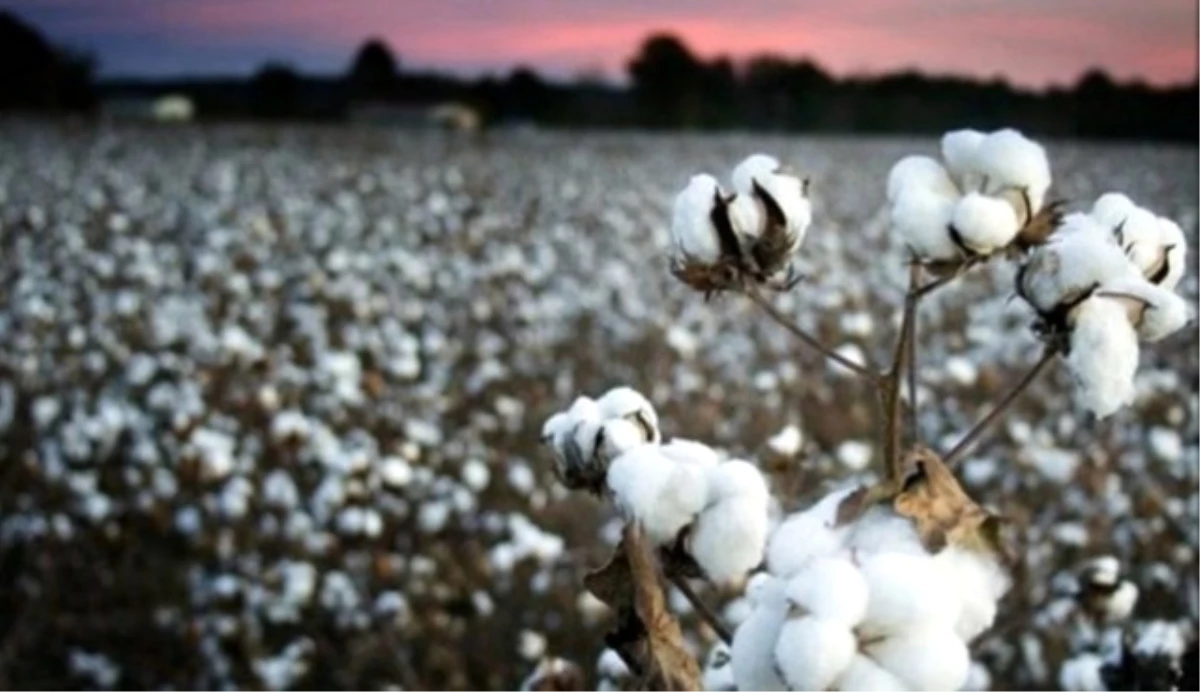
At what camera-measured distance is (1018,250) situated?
97cm

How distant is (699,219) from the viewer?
103 centimetres

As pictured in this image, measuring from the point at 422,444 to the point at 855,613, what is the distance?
5.67 m

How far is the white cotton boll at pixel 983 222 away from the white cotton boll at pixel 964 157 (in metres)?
0.02

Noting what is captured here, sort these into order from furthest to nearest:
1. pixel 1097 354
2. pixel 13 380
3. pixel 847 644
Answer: pixel 13 380 → pixel 1097 354 → pixel 847 644

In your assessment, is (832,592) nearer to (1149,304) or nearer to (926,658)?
(926,658)

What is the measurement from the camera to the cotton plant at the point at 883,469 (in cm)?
74

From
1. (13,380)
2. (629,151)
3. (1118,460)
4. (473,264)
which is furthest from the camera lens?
(629,151)

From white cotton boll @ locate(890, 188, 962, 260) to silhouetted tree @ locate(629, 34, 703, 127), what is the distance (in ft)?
187

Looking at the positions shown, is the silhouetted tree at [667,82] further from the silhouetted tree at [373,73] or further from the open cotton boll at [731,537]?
the open cotton boll at [731,537]

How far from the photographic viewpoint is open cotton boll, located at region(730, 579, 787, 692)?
2.53 ft

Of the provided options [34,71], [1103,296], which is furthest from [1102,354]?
[34,71]

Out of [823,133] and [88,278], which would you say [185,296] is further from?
[823,133]

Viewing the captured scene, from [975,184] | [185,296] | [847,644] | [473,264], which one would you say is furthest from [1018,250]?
[473,264]

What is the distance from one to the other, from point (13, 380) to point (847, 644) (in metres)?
7.21
